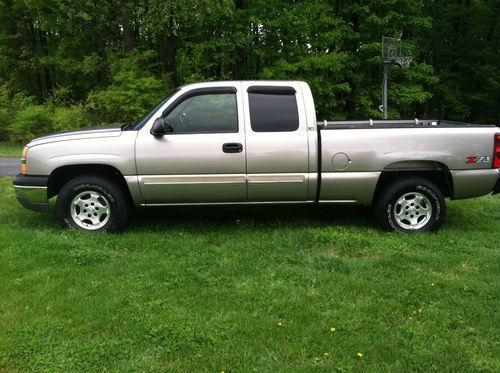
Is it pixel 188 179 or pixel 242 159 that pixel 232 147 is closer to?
pixel 242 159

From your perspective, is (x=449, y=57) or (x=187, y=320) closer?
(x=187, y=320)

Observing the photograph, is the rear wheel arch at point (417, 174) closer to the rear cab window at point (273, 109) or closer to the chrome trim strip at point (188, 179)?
the rear cab window at point (273, 109)

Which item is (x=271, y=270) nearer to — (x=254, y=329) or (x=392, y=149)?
(x=254, y=329)

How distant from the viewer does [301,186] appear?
583 cm

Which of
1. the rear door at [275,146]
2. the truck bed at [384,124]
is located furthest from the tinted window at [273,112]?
the truck bed at [384,124]

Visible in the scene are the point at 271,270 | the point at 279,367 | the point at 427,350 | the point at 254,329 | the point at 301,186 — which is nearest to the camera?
the point at 279,367

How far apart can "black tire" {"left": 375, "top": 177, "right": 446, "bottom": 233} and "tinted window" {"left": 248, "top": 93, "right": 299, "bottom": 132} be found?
1439 millimetres

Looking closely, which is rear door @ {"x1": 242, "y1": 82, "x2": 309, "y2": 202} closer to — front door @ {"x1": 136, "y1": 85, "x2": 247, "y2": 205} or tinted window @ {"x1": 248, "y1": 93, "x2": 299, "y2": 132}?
tinted window @ {"x1": 248, "y1": 93, "x2": 299, "y2": 132}

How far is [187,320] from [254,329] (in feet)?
1.71

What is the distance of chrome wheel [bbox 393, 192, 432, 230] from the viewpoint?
5.99m

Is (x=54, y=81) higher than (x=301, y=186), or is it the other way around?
(x=54, y=81)

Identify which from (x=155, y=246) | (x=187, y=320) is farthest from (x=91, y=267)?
(x=187, y=320)

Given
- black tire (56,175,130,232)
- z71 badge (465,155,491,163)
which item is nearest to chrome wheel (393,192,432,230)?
z71 badge (465,155,491,163)

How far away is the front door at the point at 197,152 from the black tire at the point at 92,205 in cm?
35
